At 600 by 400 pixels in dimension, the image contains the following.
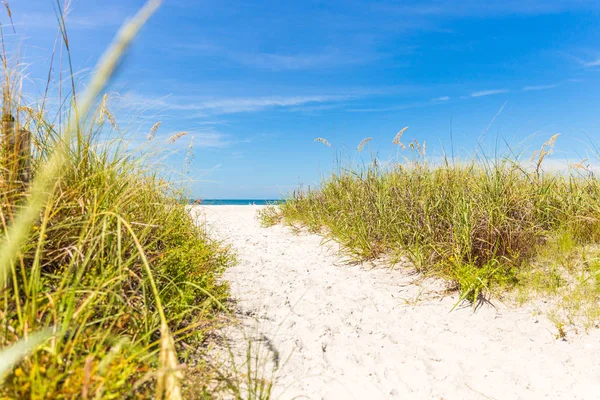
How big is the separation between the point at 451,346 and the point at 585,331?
3.50 ft

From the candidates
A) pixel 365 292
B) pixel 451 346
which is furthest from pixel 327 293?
pixel 451 346

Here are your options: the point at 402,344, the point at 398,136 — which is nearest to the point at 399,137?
the point at 398,136

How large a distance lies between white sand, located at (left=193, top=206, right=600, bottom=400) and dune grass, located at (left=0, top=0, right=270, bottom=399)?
64cm

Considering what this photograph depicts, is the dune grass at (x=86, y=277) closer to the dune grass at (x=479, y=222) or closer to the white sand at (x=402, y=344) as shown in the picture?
the white sand at (x=402, y=344)

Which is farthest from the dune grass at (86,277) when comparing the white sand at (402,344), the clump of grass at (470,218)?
the clump of grass at (470,218)

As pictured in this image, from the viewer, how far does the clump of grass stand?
3.96 metres

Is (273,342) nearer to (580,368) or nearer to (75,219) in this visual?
(75,219)

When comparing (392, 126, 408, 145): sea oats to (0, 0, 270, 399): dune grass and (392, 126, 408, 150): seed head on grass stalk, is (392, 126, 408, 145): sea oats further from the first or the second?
(0, 0, 270, 399): dune grass

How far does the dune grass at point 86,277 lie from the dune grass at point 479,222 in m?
2.43

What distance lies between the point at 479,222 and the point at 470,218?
5.4 inches

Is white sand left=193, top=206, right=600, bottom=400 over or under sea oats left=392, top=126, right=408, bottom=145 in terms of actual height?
under

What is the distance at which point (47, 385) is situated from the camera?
4.61 feet

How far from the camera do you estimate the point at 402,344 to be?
10.4ft

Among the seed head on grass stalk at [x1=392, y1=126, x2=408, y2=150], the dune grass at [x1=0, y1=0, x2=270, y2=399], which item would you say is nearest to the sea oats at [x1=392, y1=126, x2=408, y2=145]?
the seed head on grass stalk at [x1=392, y1=126, x2=408, y2=150]
